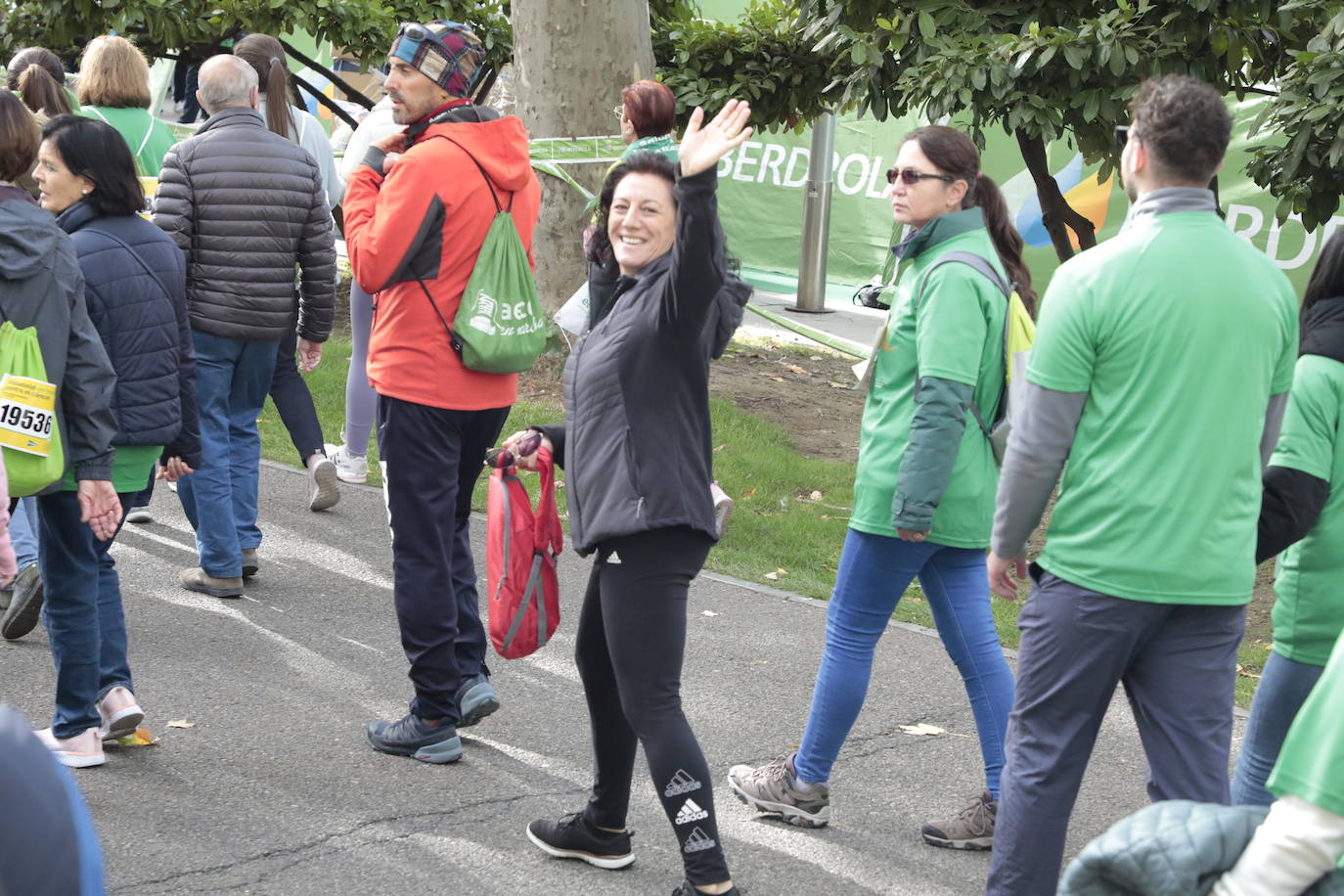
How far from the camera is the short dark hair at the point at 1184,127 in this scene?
304cm

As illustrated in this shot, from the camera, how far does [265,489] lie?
798cm

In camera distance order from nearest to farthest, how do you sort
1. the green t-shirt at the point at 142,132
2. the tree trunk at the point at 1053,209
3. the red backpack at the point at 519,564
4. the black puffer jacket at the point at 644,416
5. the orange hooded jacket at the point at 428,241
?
the black puffer jacket at the point at 644,416 → the red backpack at the point at 519,564 → the orange hooded jacket at the point at 428,241 → the green t-shirt at the point at 142,132 → the tree trunk at the point at 1053,209

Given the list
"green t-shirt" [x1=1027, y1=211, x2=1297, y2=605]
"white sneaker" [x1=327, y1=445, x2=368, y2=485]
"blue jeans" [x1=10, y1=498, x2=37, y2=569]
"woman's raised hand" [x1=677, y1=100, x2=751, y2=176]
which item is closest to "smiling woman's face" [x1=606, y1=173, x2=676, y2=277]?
"woman's raised hand" [x1=677, y1=100, x2=751, y2=176]

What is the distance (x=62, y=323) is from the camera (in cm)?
412

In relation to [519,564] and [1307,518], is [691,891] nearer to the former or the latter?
[519,564]

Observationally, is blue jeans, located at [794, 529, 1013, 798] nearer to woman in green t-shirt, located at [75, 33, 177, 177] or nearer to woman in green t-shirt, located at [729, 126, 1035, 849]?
woman in green t-shirt, located at [729, 126, 1035, 849]

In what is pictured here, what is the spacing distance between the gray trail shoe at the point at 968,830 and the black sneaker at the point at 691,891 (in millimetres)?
788

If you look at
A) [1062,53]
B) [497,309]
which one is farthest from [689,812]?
[1062,53]

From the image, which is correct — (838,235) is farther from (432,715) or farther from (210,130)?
(432,715)

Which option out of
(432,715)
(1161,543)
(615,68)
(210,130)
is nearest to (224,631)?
(432,715)

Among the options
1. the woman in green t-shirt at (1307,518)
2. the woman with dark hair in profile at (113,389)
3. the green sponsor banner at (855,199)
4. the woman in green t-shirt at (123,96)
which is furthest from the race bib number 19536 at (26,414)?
the green sponsor banner at (855,199)

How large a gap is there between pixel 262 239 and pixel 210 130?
0.47 m

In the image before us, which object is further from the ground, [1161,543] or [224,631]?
[1161,543]

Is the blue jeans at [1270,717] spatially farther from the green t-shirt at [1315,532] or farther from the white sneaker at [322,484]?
the white sneaker at [322,484]
